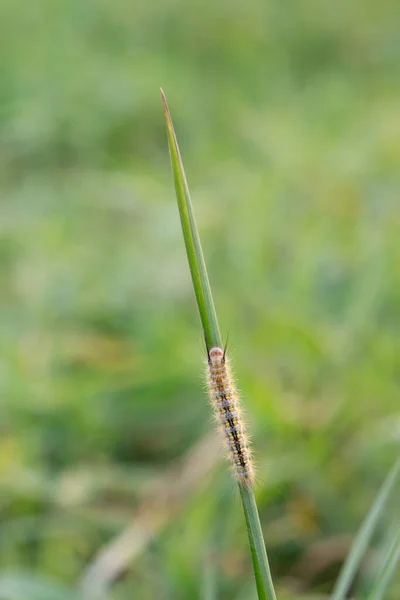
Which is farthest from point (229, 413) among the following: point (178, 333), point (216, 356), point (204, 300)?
point (178, 333)

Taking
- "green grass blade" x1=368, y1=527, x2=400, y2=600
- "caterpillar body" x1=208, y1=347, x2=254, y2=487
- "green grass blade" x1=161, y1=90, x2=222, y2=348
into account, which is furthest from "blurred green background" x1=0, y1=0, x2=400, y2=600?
"green grass blade" x1=161, y1=90, x2=222, y2=348

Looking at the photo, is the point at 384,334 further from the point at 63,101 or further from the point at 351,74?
the point at 351,74

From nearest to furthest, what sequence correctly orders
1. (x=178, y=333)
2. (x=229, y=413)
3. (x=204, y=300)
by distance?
(x=204, y=300) < (x=229, y=413) < (x=178, y=333)

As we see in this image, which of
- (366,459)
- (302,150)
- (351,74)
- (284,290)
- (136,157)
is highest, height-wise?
(351,74)

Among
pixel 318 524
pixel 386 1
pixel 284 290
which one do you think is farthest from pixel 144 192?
pixel 386 1

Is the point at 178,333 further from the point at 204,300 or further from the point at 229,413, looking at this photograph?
the point at 204,300

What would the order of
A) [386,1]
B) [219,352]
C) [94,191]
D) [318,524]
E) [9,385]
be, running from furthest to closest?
[386,1], [94,191], [9,385], [318,524], [219,352]

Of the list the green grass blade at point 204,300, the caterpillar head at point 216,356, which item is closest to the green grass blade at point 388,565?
the green grass blade at point 204,300

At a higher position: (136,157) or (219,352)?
(136,157)
